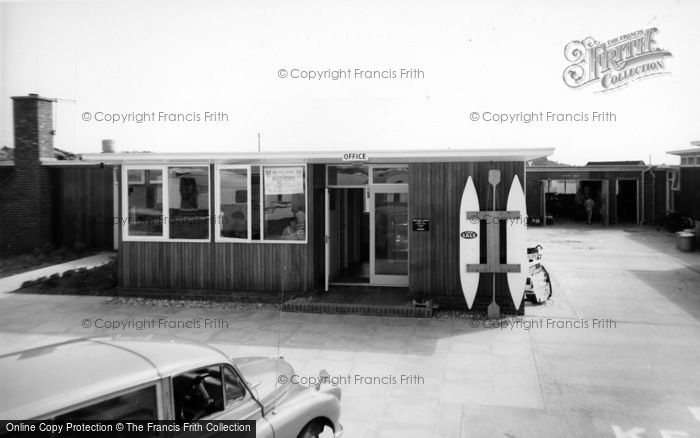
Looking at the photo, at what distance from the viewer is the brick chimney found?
16953 millimetres

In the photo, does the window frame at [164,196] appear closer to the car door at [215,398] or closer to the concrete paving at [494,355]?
the concrete paving at [494,355]

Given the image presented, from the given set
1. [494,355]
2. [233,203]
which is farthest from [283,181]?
[494,355]

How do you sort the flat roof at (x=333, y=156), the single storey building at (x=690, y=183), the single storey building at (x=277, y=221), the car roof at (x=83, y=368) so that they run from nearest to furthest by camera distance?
1. the car roof at (x=83, y=368)
2. the flat roof at (x=333, y=156)
3. the single storey building at (x=277, y=221)
4. the single storey building at (x=690, y=183)

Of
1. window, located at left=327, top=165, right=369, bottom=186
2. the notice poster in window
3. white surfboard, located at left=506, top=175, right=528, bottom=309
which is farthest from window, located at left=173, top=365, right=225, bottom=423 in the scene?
window, located at left=327, top=165, right=369, bottom=186

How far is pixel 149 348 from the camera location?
4.00 metres

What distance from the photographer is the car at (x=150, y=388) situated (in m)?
3.19

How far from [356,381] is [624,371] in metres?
3.18

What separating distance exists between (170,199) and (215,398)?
26.2 feet

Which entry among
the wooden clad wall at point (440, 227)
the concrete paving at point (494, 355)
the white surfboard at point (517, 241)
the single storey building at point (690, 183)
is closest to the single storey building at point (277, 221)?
the wooden clad wall at point (440, 227)

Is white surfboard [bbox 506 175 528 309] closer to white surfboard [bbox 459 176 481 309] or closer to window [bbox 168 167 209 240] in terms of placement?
white surfboard [bbox 459 176 481 309]

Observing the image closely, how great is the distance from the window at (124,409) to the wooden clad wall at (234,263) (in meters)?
7.43

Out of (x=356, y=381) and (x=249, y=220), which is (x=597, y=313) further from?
(x=249, y=220)

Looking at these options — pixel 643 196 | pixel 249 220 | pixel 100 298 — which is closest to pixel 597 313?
pixel 249 220

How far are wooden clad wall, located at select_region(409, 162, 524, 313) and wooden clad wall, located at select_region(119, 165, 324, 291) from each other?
1.86 meters
